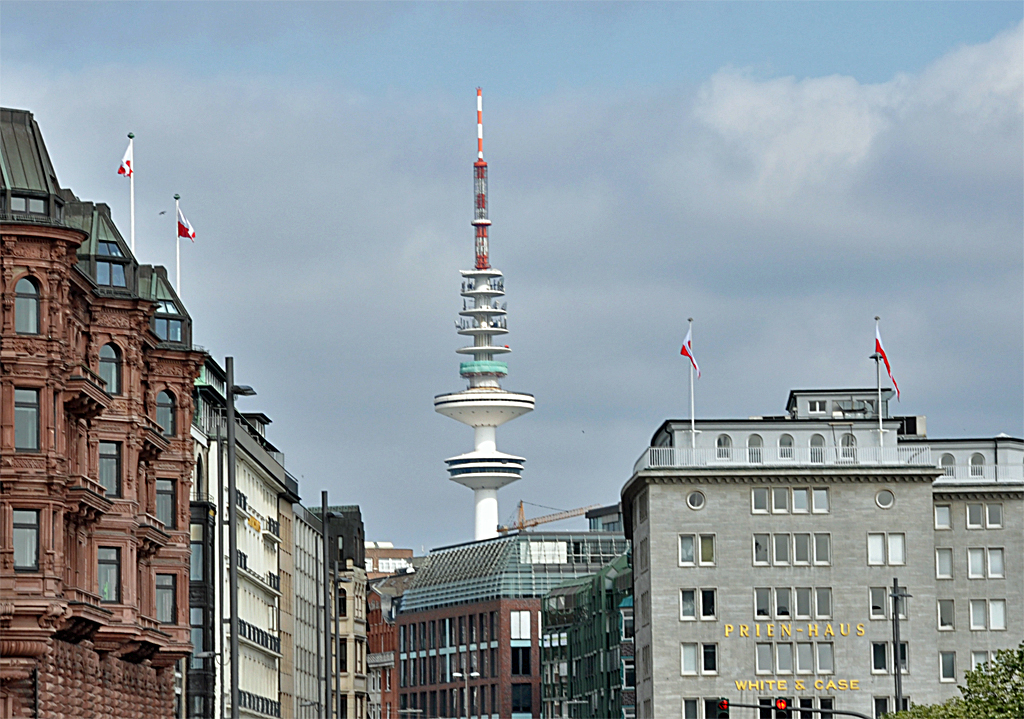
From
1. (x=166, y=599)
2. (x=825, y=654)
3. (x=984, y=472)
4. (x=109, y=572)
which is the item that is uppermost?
(x=984, y=472)

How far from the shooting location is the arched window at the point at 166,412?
333 feet

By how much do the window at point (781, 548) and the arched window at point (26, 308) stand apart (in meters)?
86.9

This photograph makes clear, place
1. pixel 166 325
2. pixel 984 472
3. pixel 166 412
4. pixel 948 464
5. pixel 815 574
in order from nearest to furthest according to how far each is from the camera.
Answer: pixel 166 325 → pixel 166 412 → pixel 815 574 → pixel 984 472 → pixel 948 464

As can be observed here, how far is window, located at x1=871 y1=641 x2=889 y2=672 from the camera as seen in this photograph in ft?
503

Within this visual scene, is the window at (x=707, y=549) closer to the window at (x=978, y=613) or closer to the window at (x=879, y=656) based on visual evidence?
the window at (x=879, y=656)

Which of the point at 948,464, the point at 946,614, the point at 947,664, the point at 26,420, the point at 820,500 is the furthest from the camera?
the point at 948,464

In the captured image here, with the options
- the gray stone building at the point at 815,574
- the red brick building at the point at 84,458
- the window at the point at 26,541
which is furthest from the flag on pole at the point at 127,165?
the gray stone building at the point at 815,574

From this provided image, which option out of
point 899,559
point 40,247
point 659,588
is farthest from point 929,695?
point 40,247

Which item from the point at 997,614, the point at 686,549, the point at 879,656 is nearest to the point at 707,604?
the point at 686,549

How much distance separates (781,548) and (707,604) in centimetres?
595

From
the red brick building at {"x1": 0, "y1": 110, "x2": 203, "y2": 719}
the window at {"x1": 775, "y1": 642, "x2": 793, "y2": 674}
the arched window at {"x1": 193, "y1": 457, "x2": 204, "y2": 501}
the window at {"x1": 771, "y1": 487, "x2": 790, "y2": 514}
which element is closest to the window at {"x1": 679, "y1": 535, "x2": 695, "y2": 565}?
the window at {"x1": 771, "y1": 487, "x2": 790, "y2": 514}

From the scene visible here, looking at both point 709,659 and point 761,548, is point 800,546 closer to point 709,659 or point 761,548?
point 761,548

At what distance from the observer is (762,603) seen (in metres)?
154

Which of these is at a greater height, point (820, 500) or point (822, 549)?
point (820, 500)
